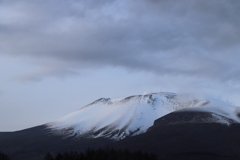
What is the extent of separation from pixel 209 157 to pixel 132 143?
151ft

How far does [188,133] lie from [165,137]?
1118cm

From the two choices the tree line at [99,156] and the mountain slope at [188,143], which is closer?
the tree line at [99,156]

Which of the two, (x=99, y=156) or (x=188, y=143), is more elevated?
(x=188, y=143)

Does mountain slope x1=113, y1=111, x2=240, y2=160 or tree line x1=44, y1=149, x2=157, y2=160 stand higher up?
mountain slope x1=113, y1=111, x2=240, y2=160

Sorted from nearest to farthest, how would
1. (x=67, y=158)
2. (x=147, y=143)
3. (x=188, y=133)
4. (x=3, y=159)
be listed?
1. (x=67, y=158)
2. (x=3, y=159)
3. (x=147, y=143)
4. (x=188, y=133)

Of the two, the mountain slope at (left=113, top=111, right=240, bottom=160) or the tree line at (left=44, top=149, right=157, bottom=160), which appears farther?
the mountain slope at (left=113, top=111, right=240, bottom=160)

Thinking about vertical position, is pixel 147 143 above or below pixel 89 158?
above

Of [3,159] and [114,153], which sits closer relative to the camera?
[114,153]

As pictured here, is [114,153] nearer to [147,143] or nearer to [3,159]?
[3,159]

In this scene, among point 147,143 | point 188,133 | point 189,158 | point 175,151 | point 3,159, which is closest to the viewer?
point 3,159

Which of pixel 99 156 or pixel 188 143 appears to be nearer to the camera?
pixel 99 156

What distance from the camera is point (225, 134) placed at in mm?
196750

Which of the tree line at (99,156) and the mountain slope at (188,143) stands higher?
the mountain slope at (188,143)

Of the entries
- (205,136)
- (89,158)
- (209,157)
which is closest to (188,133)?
(205,136)
